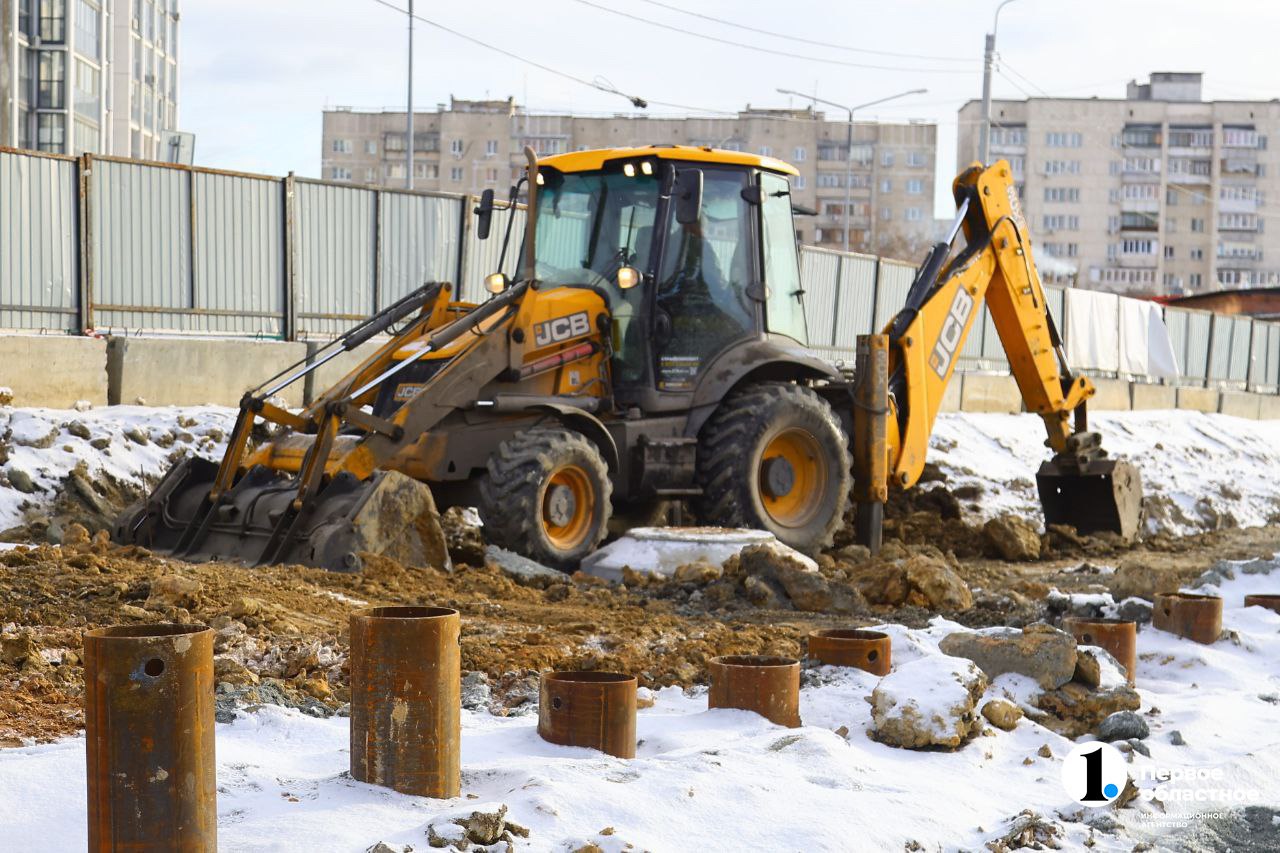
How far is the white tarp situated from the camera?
26375 mm

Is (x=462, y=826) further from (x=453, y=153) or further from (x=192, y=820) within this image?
(x=453, y=153)

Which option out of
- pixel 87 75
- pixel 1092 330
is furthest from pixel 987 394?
pixel 87 75

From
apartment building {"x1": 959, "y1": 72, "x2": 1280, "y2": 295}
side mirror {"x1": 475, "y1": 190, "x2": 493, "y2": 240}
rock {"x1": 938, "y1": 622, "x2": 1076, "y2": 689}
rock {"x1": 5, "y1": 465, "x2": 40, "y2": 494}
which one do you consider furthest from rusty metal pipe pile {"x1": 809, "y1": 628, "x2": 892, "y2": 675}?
apartment building {"x1": 959, "y1": 72, "x2": 1280, "y2": 295}

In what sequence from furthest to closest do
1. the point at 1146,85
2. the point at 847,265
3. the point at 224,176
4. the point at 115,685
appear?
the point at 1146,85 < the point at 847,265 < the point at 224,176 < the point at 115,685

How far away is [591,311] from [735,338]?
1.16 meters

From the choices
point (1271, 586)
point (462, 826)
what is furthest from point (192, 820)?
point (1271, 586)

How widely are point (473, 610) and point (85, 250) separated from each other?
7783 millimetres

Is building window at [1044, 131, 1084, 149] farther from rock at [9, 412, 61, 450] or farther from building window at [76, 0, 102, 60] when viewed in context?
rock at [9, 412, 61, 450]

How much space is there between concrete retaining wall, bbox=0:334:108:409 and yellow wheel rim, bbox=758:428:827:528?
18.2 ft

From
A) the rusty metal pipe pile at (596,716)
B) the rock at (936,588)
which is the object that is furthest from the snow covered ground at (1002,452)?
the rusty metal pipe pile at (596,716)

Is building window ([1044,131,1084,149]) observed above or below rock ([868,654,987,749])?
above

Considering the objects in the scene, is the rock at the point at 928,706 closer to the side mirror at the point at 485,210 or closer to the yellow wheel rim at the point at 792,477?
the yellow wheel rim at the point at 792,477

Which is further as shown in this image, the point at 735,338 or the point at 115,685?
the point at 735,338

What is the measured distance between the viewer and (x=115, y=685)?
11.1ft
